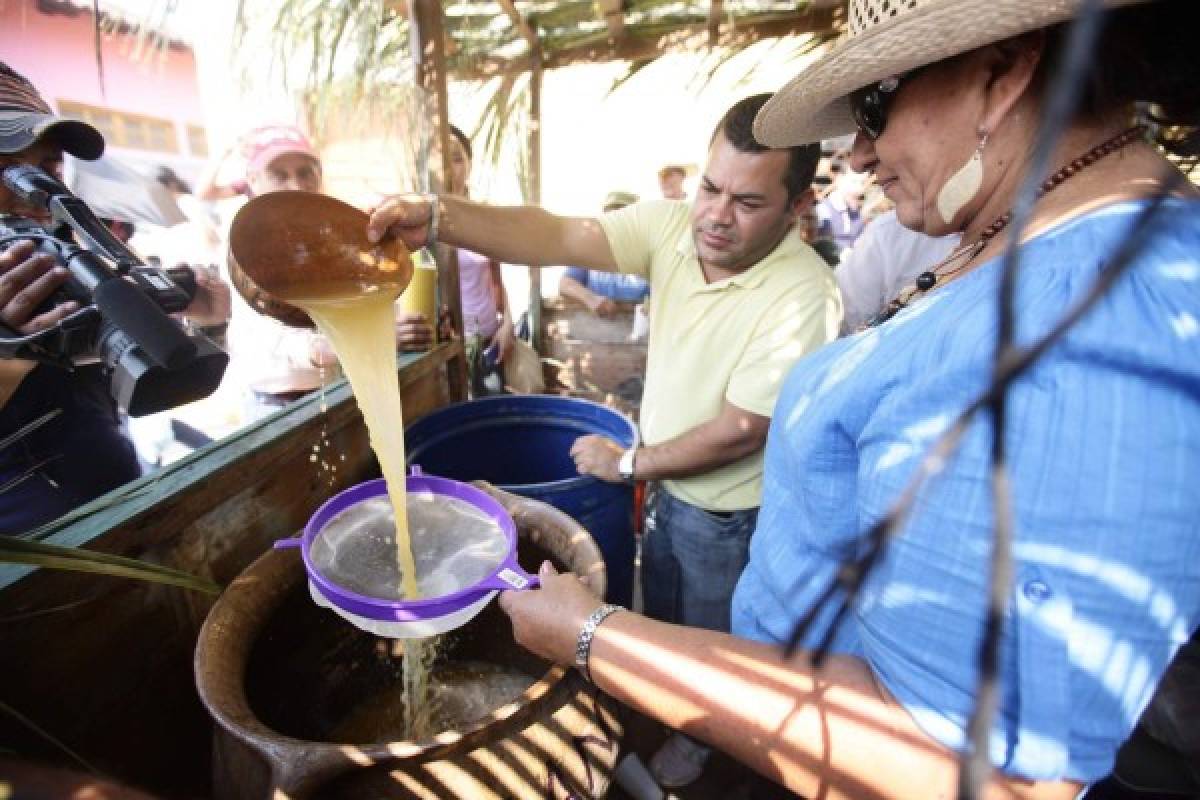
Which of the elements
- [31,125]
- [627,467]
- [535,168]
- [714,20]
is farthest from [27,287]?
[535,168]

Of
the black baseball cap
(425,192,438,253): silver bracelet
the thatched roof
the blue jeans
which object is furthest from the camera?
the thatched roof

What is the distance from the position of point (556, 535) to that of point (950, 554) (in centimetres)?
104

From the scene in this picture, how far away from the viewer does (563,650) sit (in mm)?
1068

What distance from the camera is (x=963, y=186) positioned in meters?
0.90

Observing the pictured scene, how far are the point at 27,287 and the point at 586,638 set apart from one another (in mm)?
1240

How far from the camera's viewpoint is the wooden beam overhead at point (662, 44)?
3.48 metres

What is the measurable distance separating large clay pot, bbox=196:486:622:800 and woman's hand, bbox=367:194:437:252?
784mm

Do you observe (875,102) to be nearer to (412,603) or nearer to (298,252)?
(412,603)

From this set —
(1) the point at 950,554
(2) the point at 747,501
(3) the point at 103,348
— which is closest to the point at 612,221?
(2) the point at 747,501

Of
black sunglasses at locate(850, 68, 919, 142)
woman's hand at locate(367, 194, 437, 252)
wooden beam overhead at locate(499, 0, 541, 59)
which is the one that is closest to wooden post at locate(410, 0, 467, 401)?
woman's hand at locate(367, 194, 437, 252)

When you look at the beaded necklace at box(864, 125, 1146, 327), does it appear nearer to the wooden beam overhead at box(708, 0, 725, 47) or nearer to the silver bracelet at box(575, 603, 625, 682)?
the silver bracelet at box(575, 603, 625, 682)

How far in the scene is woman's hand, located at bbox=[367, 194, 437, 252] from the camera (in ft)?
5.47

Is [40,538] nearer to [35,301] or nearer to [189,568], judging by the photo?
[189,568]

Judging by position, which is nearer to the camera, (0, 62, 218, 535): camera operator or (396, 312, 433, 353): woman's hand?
(0, 62, 218, 535): camera operator
